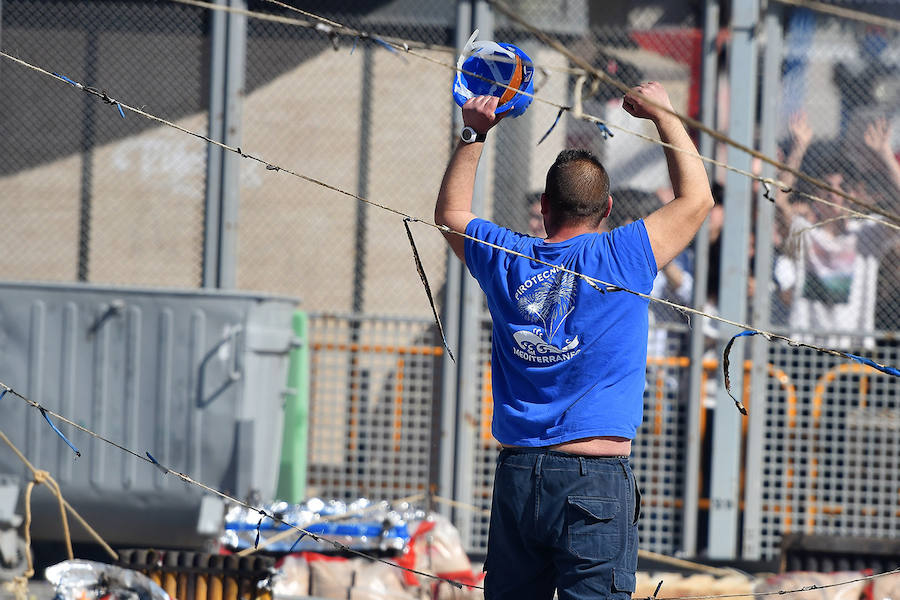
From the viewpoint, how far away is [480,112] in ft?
9.15

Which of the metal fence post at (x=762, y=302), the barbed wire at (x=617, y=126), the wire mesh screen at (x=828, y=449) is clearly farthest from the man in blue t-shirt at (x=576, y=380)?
the wire mesh screen at (x=828, y=449)

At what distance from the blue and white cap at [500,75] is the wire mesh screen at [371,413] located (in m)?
3.32

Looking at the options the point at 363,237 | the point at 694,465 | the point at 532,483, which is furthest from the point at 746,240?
the point at 532,483

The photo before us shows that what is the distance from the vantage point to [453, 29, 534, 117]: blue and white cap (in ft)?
9.37

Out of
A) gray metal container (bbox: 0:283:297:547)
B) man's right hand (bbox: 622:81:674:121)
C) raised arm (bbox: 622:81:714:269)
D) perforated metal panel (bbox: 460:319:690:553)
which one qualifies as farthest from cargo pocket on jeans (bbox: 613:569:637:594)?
perforated metal panel (bbox: 460:319:690:553)

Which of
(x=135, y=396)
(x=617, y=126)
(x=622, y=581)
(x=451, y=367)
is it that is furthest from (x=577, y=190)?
(x=451, y=367)

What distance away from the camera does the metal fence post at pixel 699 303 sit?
5977 millimetres

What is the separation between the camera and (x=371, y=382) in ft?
20.3

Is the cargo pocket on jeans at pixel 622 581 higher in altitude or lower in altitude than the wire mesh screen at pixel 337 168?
lower

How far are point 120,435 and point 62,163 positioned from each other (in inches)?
87.3

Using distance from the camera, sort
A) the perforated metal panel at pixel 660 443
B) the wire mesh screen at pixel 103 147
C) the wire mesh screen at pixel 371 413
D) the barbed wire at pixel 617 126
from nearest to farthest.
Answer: the barbed wire at pixel 617 126, the perforated metal panel at pixel 660 443, the wire mesh screen at pixel 371 413, the wire mesh screen at pixel 103 147

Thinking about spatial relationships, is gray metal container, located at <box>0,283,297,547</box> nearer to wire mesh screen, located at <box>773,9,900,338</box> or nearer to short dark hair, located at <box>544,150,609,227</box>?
short dark hair, located at <box>544,150,609,227</box>

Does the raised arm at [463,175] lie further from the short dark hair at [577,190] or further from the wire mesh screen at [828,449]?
the wire mesh screen at [828,449]

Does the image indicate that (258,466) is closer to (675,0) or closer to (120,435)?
(120,435)
